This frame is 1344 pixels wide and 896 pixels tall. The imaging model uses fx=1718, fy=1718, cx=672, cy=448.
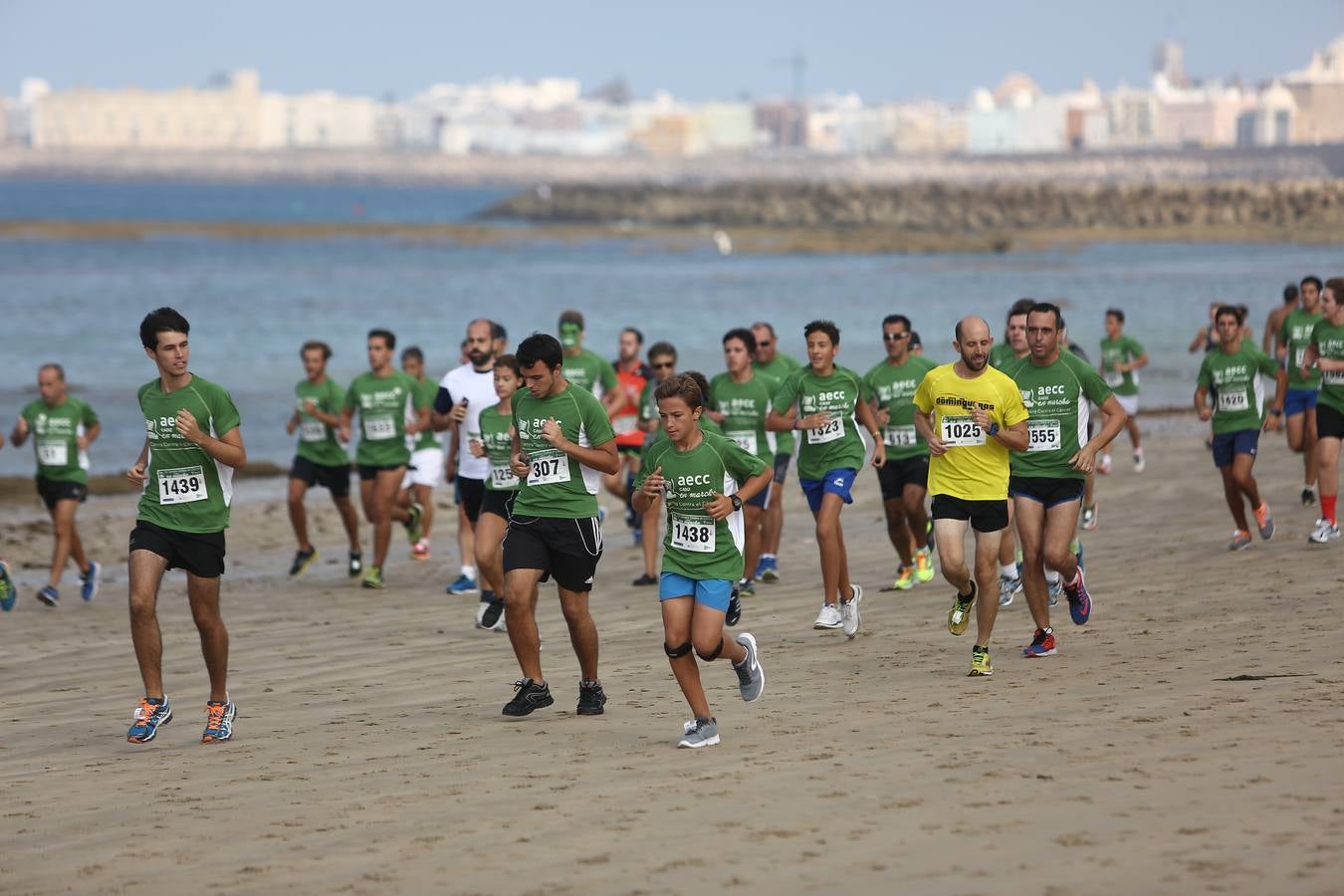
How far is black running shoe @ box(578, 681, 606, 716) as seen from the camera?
8.21 meters

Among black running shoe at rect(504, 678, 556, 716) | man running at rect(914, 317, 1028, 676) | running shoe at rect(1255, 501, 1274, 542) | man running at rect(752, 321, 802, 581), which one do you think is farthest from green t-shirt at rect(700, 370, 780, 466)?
running shoe at rect(1255, 501, 1274, 542)

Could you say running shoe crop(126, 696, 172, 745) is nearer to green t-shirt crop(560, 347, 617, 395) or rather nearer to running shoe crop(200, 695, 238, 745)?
running shoe crop(200, 695, 238, 745)

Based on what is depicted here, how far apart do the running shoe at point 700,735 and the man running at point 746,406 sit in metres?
4.28

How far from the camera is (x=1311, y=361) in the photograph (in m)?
12.4

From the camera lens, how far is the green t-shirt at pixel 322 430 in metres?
13.5

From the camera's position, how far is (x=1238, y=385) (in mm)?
12305

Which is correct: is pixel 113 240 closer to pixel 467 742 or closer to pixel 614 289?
pixel 614 289

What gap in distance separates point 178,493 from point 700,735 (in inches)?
101

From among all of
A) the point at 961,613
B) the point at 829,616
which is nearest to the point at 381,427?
the point at 829,616

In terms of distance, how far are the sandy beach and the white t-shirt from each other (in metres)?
1.08

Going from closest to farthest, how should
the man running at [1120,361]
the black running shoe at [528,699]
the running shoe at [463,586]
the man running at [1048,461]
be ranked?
1. the black running shoe at [528,699]
2. the man running at [1048,461]
3. the running shoe at [463,586]
4. the man running at [1120,361]

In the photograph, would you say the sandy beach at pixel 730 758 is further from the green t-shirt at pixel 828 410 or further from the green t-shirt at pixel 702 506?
the green t-shirt at pixel 828 410

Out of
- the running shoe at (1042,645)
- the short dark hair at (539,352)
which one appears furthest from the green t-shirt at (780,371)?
the short dark hair at (539,352)

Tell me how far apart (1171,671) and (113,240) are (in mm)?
81808
